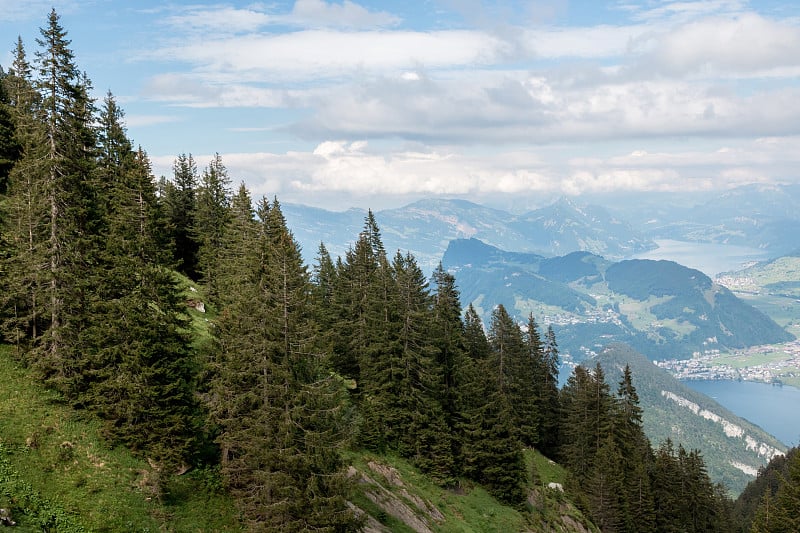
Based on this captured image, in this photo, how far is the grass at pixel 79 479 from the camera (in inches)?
784

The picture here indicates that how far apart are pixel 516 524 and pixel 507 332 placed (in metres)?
27.3

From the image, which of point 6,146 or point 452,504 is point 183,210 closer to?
point 6,146

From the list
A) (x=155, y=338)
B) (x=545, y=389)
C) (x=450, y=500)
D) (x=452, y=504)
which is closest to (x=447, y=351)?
(x=450, y=500)

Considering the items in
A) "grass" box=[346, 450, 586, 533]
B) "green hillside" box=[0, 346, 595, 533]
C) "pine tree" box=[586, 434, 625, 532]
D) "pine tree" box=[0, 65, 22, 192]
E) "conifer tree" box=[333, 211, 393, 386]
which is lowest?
"pine tree" box=[586, 434, 625, 532]

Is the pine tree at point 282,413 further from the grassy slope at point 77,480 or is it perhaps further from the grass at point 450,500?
the grass at point 450,500

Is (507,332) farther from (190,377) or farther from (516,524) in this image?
(190,377)

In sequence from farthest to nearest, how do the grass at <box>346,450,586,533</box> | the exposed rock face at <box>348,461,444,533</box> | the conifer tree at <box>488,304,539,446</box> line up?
1. the conifer tree at <box>488,304,539,446</box>
2. the grass at <box>346,450,586,533</box>
3. the exposed rock face at <box>348,461,444,533</box>

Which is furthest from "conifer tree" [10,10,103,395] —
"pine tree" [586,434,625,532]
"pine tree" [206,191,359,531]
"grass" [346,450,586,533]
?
"pine tree" [586,434,625,532]

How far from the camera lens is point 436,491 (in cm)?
4072

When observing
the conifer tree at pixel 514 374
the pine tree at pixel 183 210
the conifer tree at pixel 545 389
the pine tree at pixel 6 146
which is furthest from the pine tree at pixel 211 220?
the conifer tree at pixel 545 389

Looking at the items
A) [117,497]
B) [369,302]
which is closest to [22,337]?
[117,497]

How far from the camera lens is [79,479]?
21422mm

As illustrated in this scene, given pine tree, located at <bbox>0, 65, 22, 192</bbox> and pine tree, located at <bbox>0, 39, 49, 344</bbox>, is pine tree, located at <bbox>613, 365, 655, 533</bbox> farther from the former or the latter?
pine tree, located at <bbox>0, 65, 22, 192</bbox>

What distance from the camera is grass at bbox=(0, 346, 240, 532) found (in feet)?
65.4
